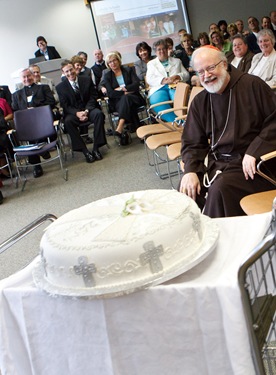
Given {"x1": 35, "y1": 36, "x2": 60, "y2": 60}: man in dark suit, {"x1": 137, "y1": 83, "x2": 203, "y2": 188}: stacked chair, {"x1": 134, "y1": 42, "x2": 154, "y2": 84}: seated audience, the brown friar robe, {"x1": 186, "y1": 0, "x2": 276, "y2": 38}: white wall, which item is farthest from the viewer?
{"x1": 186, "y1": 0, "x2": 276, "y2": 38}: white wall

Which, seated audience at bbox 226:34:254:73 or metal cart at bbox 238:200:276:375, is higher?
seated audience at bbox 226:34:254:73

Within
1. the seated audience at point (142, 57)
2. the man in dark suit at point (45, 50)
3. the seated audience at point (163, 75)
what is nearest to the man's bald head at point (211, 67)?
the seated audience at point (163, 75)

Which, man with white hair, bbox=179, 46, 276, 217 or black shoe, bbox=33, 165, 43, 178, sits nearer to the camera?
man with white hair, bbox=179, 46, 276, 217

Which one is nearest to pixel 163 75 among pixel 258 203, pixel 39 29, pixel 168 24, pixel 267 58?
pixel 267 58

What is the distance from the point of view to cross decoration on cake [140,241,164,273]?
1205 mm

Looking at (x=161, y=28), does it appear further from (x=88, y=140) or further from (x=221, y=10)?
(x=88, y=140)

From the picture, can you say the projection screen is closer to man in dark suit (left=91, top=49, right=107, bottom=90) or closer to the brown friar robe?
man in dark suit (left=91, top=49, right=107, bottom=90)

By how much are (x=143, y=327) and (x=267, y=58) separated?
4291mm

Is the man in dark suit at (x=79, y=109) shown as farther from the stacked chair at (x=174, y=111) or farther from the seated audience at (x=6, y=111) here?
the stacked chair at (x=174, y=111)

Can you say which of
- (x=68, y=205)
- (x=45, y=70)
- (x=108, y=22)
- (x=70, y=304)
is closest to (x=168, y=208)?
(x=70, y=304)

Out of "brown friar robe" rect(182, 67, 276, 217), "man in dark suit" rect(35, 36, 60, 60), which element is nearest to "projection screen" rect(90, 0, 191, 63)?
"man in dark suit" rect(35, 36, 60, 60)

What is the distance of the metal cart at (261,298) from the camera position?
3.63 feet

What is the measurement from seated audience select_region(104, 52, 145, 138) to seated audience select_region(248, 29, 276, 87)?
2.03 meters

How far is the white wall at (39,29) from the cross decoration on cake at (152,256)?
1075cm
